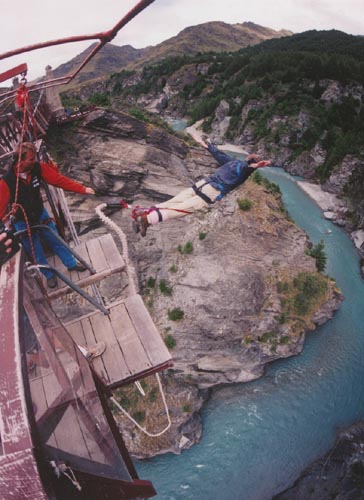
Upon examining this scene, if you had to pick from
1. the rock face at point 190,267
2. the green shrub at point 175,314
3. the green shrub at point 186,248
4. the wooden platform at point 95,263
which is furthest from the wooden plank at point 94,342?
the green shrub at point 186,248

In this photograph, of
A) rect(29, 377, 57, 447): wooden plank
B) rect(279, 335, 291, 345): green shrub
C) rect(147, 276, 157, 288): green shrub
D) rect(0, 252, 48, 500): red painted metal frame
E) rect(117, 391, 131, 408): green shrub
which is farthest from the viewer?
rect(279, 335, 291, 345): green shrub

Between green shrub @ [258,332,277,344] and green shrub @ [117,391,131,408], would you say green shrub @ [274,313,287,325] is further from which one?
green shrub @ [117,391,131,408]

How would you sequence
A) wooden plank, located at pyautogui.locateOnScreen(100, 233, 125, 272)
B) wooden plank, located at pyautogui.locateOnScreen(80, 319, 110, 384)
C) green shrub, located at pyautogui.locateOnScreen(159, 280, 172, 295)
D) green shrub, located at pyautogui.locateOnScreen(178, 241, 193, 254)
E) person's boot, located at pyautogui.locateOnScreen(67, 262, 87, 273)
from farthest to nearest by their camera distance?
green shrub, located at pyautogui.locateOnScreen(178, 241, 193, 254)
green shrub, located at pyautogui.locateOnScreen(159, 280, 172, 295)
person's boot, located at pyautogui.locateOnScreen(67, 262, 87, 273)
wooden plank, located at pyautogui.locateOnScreen(100, 233, 125, 272)
wooden plank, located at pyautogui.locateOnScreen(80, 319, 110, 384)

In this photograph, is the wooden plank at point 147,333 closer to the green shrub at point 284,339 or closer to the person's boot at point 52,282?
the person's boot at point 52,282

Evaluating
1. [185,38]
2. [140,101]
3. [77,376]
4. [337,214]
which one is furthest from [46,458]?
[185,38]

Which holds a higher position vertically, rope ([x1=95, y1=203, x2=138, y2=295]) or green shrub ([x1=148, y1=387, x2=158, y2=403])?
rope ([x1=95, y1=203, x2=138, y2=295])

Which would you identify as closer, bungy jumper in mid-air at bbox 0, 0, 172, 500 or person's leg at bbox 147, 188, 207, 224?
bungy jumper in mid-air at bbox 0, 0, 172, 500

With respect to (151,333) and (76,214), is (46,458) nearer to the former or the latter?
(151,333)

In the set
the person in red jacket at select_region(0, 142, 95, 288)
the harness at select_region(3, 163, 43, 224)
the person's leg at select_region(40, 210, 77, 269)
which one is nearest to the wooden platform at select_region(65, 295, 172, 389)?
the person in red jacket at select_region(0, 142, 95, 288)

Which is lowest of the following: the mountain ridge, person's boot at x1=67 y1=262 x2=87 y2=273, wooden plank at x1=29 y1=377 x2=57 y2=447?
person's boot at x1=67 y1=262 x2=87 y2=273
